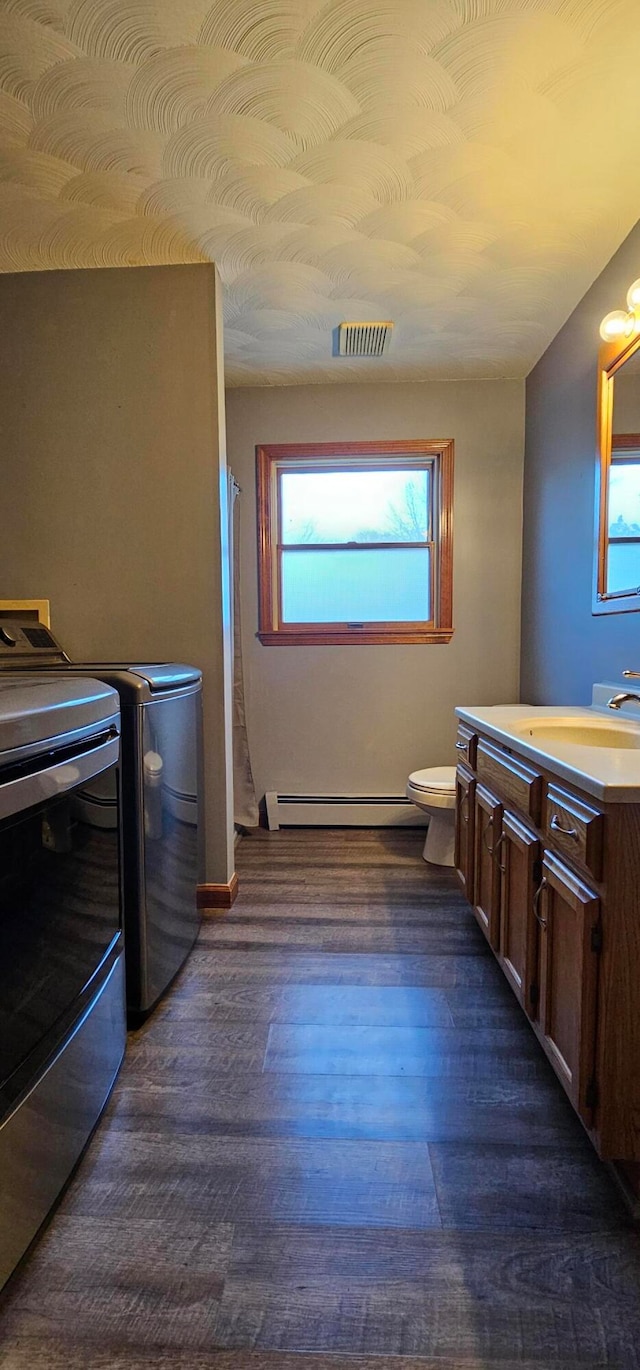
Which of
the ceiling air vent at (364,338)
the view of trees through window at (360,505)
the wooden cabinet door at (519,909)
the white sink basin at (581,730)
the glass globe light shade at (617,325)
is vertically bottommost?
the wooden cabinet door at (519,909)

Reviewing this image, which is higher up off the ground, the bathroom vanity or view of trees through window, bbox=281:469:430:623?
view of trees through window, bbox=281:469:430:623

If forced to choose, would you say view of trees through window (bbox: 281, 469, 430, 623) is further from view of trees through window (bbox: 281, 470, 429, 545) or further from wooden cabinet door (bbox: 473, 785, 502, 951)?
wooden cabinet door (bbox: 473, 785, 502, 951)

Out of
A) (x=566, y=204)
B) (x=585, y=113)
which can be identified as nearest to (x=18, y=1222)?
(x=585, y=113)

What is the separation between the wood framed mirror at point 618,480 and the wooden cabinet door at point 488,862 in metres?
0.81

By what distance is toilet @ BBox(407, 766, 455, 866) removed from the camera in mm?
2531

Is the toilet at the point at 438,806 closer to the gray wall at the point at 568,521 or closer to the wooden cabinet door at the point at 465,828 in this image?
the wooden cabinet door at the point at 465,828

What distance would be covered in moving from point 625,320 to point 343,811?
2.50m

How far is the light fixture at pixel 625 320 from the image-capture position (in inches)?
72.0

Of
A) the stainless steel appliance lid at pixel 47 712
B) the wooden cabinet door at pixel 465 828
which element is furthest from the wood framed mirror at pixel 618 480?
the stainless steel appliance lid at pixel 47 712

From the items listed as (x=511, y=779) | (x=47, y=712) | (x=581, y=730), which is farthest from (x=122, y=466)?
(x=581, y=730)

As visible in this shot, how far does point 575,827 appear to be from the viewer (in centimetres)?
115

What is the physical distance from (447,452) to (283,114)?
71.2 inches

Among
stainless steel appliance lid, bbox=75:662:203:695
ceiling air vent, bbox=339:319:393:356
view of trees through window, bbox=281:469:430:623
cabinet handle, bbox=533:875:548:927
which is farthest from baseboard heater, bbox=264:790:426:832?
ceiling air vent, bbox=339:319:393:356

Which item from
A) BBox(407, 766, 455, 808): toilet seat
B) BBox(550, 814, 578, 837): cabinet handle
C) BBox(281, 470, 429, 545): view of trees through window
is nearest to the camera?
BBox(550, 814, 578, 837): cabinet handle
